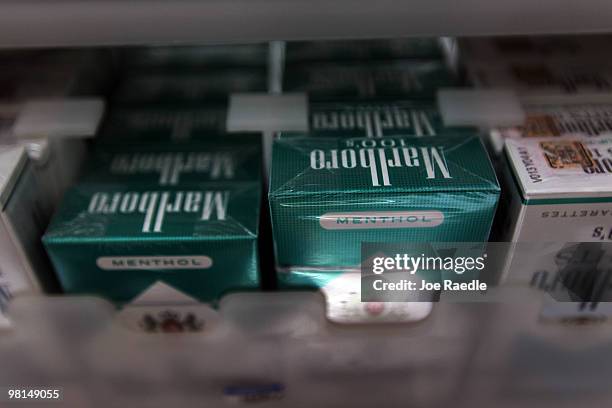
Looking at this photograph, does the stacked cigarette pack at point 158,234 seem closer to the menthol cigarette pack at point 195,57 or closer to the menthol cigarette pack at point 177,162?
the menthol cigarette pack at point 177,162

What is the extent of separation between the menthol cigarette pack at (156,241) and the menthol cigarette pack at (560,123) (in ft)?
1.05

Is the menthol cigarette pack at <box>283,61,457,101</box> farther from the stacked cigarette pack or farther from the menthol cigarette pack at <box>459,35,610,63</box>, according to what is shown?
the stacked cigarette pack

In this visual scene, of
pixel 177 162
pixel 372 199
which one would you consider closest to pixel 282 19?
pixel 372 199

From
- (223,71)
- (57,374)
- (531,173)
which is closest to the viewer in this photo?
(531,173)

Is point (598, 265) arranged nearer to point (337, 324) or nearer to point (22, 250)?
point (337, 324)

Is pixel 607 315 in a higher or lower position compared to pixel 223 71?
lower

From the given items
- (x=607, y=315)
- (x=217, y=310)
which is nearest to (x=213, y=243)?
(x=217, y=310)

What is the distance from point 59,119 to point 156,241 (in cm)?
25

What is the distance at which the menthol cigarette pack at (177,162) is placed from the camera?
732 millimetres

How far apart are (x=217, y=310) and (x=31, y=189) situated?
275mm

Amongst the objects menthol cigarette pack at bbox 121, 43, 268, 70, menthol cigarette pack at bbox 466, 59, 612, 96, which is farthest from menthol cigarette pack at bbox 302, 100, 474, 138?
menthol cigarette pack at bbox 121, 43, 268, 70

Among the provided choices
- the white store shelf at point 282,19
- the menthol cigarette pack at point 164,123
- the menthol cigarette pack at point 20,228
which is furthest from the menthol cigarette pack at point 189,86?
the white store shelf at point 282,19

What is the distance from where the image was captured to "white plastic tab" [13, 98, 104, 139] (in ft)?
2.39

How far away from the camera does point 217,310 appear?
0.68 metres
